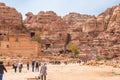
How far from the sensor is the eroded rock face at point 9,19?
102725mm

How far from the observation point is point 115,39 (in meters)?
128

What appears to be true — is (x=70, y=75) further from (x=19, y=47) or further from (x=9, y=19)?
(x=9, y=19)

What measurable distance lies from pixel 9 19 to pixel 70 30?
43433 millimetres

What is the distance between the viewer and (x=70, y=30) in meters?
143

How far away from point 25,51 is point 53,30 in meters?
51.6

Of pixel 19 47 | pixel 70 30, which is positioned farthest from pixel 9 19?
pixel 70 30

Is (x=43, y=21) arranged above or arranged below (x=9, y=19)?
below

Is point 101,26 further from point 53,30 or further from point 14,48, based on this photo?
point 14,48

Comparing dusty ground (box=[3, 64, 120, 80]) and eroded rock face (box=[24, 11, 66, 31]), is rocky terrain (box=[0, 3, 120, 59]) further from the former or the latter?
dusty ground (box=[3, 64, 120, 80])

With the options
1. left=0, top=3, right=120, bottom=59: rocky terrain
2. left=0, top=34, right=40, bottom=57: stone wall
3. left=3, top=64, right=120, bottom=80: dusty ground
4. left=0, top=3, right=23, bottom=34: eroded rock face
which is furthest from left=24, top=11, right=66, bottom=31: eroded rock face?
left=3, top=64, right=120, bottom=80: dusty ground

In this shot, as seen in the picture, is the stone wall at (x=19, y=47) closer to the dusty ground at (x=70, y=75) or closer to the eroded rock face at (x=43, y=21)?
the dusty ground at (x=70, y=75)

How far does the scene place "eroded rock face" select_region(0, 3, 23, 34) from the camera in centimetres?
10272

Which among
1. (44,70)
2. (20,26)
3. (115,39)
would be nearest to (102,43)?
(115,39)

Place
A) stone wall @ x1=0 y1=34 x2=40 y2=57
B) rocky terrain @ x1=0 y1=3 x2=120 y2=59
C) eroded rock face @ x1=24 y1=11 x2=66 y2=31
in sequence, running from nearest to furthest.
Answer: stone wall @ x1=0 y1=34 x2=40 y2=57 → rocky terrain @ x1=0 y1=3 x2=120 y2=59 → eroded rock face @ x1=24 y1=11 x2=66 y2=31
